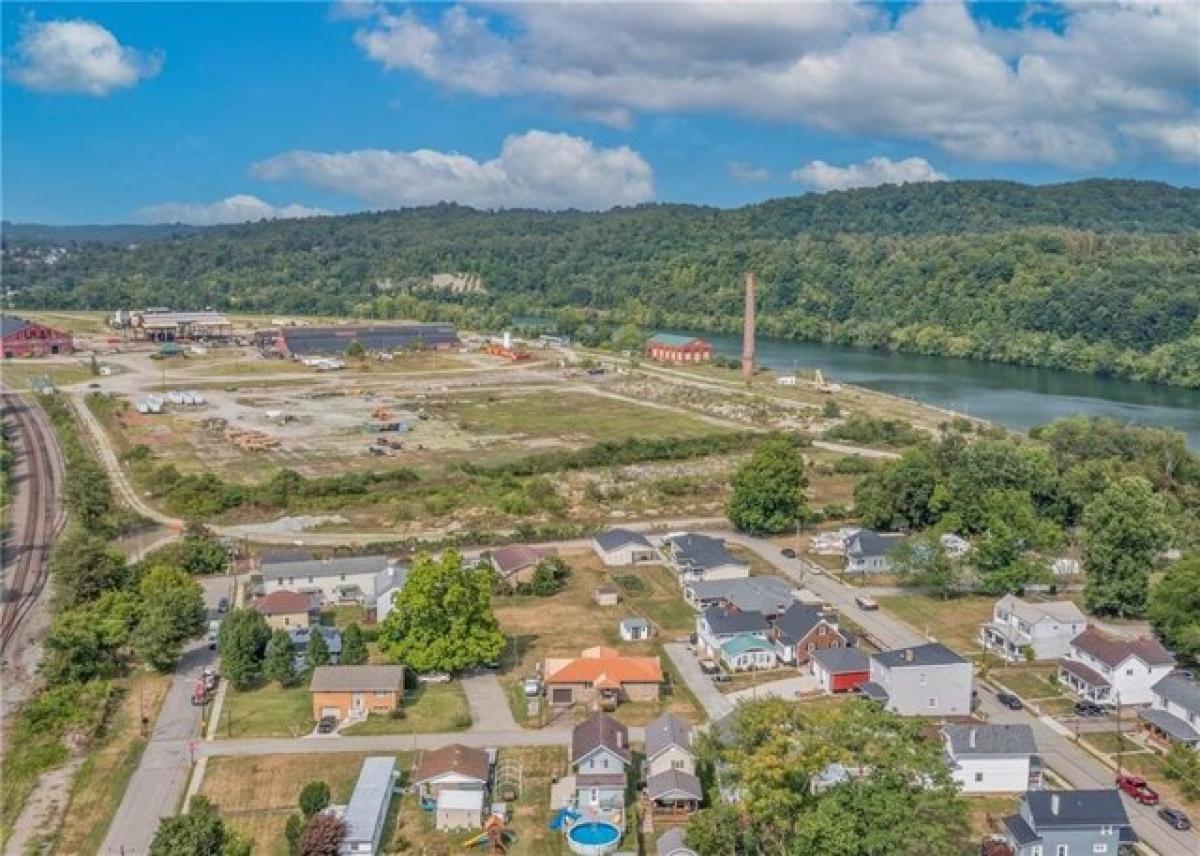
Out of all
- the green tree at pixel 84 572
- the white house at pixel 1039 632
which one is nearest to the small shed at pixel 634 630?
the white house at pixel 1039 632

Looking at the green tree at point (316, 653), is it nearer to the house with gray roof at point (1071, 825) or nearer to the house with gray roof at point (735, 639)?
the house with gray roof at point (735, 639)

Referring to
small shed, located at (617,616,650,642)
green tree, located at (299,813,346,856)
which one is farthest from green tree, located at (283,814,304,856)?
small shed, located at (617,616,650,642)

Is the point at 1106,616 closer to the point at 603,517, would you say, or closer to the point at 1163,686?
the point at 1163,686

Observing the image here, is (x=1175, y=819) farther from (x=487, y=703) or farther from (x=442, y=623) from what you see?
(x=442, y=623)

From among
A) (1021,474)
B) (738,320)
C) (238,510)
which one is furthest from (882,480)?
(738,320)

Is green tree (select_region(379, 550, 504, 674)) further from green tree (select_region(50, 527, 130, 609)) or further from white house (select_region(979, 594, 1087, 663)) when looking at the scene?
white house (select_region(979, 594, 1087, 663))

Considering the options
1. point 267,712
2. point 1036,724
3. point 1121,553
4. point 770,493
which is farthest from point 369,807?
point 770,493
